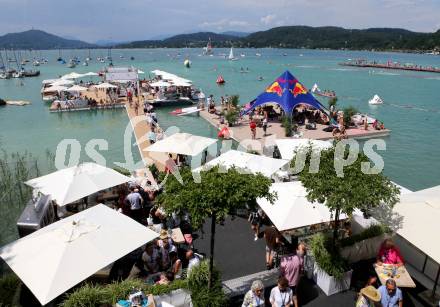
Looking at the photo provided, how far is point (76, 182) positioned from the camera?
31.3 ft

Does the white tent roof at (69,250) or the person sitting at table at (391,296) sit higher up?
the white tent roof at (69,250)

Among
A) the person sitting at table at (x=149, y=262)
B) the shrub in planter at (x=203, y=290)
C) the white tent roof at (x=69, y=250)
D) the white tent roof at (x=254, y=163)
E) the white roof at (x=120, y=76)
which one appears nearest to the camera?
the white tent roof at (x=69, y=250)

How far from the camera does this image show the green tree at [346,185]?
20.8 ft

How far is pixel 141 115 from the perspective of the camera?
1005 inches

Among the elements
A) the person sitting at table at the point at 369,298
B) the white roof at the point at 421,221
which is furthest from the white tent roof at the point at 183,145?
the person sitting at table at the point at 369,298

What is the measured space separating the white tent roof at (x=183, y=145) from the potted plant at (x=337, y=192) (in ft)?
18.8

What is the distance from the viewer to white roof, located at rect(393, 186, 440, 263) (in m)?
6.44

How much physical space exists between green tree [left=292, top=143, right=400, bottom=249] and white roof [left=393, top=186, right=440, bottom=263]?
624 mm

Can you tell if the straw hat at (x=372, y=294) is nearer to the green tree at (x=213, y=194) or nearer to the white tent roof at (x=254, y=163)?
the green tree at (x=213, y=194)

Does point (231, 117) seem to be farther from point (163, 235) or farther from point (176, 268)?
point (176, 268)

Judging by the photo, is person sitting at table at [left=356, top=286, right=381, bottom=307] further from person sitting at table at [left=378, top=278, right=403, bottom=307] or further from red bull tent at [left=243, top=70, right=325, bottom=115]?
red bull tent at [left=243, top=70, right=325, bottom=115]

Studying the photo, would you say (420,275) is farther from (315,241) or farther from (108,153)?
(108,153)

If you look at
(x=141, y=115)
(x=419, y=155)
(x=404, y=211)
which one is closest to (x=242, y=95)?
(x=141, y=115)

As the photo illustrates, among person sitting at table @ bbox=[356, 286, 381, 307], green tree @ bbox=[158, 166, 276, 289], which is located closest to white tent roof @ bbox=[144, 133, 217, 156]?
green tree @ bbox=[158, 166, 276, 289]
